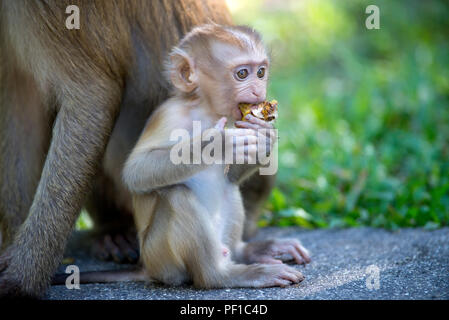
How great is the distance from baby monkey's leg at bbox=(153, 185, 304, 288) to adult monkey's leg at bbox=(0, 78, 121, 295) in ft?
1.97

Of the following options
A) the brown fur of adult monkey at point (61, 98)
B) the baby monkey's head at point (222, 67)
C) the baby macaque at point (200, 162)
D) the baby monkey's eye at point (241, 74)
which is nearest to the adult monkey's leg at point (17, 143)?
the brown fur of adult monkey at point (61, 98)

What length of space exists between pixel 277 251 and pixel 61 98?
1.74 meters

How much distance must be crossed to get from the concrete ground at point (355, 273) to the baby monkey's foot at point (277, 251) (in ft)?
0.35

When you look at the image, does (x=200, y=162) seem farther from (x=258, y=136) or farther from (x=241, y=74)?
(x=241, y=74)

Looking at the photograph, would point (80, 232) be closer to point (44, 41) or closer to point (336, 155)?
point (44, 41)

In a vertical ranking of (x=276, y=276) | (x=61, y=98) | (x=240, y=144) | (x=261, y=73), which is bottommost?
(x=276, y=276)

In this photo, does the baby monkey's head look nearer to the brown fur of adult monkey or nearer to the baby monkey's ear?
the baby monkey's ear

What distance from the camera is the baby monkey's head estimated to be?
3.82m

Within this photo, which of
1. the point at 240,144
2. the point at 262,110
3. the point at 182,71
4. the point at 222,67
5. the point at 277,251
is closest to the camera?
the point at 240,144

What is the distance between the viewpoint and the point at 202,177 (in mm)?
3939

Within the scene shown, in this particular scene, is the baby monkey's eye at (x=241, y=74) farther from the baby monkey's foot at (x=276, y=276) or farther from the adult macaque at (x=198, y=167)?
the baby monkey's foot at (x=276, y=276)

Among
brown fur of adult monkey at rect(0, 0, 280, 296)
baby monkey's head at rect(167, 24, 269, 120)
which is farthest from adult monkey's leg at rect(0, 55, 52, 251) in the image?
baby monkey's head at rect(167, 24, 269, 120)

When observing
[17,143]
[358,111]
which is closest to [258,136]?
[17,143]

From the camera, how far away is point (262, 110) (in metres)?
3.74
